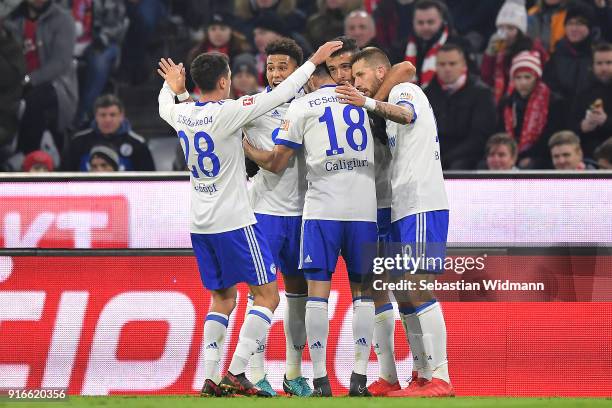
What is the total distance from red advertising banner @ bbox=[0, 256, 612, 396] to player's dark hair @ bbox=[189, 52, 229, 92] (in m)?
1.71

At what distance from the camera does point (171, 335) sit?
27.6 feet

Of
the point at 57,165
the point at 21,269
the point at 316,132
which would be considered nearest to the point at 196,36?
the point at 57,165

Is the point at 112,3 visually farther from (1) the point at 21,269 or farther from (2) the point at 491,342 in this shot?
(2) the point at 491,342

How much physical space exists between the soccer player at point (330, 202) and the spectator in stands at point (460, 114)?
3950 mm

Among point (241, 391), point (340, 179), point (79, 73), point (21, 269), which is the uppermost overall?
point (79, 73)

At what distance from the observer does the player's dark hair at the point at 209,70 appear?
23.4 ft

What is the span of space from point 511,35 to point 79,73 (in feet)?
14.1

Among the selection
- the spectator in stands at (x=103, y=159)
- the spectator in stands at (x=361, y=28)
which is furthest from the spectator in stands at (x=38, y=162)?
the spectator in stands at (x=361, y=28)

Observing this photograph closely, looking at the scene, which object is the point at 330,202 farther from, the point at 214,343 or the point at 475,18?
the point at 475,18

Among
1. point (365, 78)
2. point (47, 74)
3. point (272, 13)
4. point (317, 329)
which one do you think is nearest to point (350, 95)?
point (365, 78)

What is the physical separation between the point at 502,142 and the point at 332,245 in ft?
12.9

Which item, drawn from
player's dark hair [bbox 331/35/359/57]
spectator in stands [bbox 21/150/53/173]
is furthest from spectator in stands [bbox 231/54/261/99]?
player's dark hair [bbox 331/35/359/57]

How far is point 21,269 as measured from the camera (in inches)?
335

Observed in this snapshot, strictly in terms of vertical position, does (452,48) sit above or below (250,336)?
above
